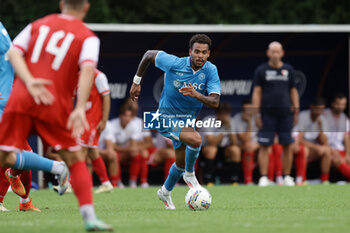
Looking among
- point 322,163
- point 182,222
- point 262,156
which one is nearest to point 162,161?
point 262,156

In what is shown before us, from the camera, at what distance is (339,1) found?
20.7m

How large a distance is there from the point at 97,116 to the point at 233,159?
14.1 feet

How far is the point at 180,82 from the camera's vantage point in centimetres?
888

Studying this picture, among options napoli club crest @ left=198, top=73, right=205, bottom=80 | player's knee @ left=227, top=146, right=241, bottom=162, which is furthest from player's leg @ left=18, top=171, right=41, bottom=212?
player's knee @ left=227, top=146, right=241, bottom=162

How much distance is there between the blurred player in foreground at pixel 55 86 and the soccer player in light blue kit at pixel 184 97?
104 inches

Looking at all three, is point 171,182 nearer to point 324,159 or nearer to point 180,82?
point 180,82

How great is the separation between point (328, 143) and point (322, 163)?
0.54 meters

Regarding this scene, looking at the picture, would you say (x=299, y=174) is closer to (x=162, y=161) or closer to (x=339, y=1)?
(x=162, y=161)

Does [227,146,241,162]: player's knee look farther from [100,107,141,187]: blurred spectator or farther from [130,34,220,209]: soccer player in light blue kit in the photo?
[130,34,220,209]: soccer player in light blue kit

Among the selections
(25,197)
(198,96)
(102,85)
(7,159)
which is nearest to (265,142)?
(102,85)

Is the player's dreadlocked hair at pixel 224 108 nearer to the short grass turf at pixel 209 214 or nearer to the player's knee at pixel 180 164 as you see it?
the short grass turf at pixel 209 214

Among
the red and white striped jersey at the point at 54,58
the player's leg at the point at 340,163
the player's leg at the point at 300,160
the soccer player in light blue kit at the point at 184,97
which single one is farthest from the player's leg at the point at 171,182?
the player's leg at the point at 340,163

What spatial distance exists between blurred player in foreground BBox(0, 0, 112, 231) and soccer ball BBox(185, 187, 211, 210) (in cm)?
249

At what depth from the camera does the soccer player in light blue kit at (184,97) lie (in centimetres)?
854
